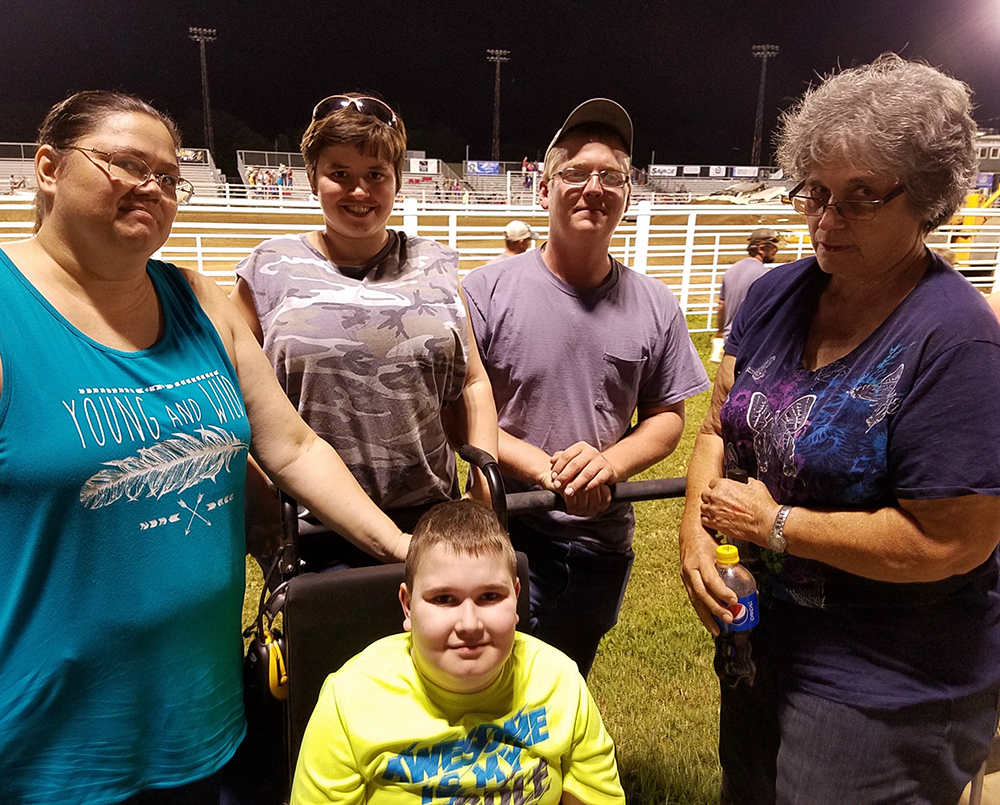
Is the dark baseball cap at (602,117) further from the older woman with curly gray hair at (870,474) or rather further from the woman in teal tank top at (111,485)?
the woman in teal tank top at (111,485)

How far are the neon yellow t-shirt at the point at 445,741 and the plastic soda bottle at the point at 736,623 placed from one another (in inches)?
15.0

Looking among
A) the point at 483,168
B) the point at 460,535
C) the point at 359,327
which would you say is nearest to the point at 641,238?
the point at 359,327

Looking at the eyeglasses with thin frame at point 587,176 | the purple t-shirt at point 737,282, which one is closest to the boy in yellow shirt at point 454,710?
the eyeglasses with thin frame at point 587,176

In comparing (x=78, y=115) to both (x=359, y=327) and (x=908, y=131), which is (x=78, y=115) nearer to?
(x=359, y=327)

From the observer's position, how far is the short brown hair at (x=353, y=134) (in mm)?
1689

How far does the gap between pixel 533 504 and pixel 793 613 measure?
0.63 meters

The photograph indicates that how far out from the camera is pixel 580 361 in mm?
2061

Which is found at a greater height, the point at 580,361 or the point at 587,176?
the point at 587,176

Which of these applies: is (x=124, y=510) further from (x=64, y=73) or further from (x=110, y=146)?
(x=64, y=73)

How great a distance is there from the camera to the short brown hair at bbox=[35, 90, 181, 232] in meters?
1.19

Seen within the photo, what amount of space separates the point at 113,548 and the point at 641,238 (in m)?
12.3

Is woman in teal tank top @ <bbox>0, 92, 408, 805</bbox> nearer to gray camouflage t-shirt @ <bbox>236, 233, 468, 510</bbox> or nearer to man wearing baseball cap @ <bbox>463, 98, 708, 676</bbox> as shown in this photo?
gray camouflage t-shirt @ <bbox>236, 233, 468, 510</bbox>

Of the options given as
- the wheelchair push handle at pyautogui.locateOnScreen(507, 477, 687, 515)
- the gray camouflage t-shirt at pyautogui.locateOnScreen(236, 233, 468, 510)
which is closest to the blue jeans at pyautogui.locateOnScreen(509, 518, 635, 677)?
the wheelchair push handle at pyautogui.locateOnScreen(507, 477, 687, 515)

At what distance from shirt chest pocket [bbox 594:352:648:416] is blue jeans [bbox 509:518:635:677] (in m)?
0.44
